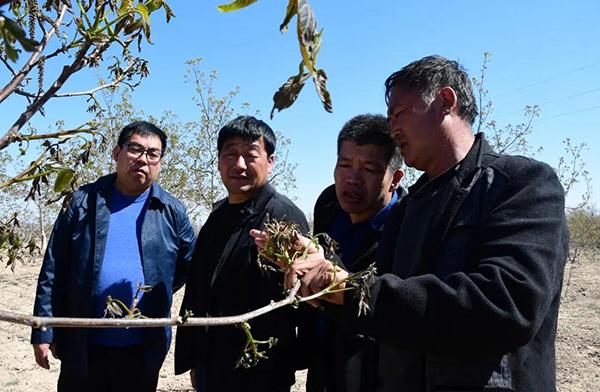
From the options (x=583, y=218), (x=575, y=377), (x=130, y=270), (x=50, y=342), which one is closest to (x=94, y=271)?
(x=130, y=270)

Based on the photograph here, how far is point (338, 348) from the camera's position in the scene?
7.47 ft

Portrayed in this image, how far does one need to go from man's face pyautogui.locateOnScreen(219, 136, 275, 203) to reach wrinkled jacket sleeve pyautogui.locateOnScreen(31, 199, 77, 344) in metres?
0.92

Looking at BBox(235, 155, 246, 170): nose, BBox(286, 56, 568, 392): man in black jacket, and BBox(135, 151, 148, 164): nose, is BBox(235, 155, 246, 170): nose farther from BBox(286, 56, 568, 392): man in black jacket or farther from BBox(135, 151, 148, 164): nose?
BBox(286, 56, 568, 392): man in black jacket

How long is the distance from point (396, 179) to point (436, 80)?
77 centimetres

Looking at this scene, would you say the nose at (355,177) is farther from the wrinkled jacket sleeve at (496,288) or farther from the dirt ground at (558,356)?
the dirt ground at (558,356)

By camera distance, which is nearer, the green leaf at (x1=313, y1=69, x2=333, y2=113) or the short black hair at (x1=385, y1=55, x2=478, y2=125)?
the green leaf at (x1=313, y1=69, x2=333, y2=113)

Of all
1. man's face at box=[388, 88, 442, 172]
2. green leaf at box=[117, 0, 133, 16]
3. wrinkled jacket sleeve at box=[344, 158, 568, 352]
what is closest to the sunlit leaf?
green leaf at box=[117, 0, 133, 16]

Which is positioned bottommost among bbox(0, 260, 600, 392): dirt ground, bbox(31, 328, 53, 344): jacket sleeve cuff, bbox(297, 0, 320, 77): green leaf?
bbox(0, 260, 600, 392): dirt ground

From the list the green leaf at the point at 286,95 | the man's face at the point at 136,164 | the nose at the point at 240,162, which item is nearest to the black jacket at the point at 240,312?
the nose at the point at 240,162

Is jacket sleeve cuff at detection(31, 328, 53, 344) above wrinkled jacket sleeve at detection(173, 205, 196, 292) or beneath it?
beneath

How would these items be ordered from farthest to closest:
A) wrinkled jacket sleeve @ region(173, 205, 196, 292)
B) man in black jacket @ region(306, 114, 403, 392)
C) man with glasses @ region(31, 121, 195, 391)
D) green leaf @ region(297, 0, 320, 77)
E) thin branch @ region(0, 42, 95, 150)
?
wrinkled jacket sleeve @ region(173, 205, 196, 292) → man with glasses @ region(31, 121, 195, 391) → man in black jacket @ region(306, 114, 403, 392) → thin branch @ region(0, 42, 95, 150) → green leaf @ region(297, 0, 320, 77)

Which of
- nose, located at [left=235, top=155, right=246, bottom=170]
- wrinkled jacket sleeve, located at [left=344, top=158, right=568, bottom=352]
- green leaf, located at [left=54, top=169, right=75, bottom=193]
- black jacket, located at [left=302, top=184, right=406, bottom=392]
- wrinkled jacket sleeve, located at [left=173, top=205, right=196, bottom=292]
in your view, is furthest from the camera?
wrinkled jacket sleeve, located at [left=173, top=205, right=196, bottom=292]

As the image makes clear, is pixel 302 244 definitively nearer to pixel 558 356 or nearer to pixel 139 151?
pixel 139 151

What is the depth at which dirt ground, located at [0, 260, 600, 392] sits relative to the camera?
638 centimetres
